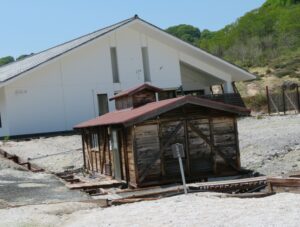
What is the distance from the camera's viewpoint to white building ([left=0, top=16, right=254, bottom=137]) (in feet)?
111

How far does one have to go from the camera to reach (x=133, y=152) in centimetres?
1712

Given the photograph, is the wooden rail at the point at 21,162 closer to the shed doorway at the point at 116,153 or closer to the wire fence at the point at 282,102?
the shed doorway at the point at 116,153

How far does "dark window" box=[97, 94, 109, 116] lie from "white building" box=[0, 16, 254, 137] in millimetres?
63

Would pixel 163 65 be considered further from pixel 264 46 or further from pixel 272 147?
pixel 264 46

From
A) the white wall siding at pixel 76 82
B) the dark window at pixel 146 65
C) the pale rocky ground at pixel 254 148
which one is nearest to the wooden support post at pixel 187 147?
the pale rocky ground at pixel 254 148

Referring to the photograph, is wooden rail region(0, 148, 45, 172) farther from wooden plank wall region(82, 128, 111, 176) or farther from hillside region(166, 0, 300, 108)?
hillside region(166, 0, 300, 108)

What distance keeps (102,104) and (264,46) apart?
54415mm

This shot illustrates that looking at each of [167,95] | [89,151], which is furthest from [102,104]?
[89,151]

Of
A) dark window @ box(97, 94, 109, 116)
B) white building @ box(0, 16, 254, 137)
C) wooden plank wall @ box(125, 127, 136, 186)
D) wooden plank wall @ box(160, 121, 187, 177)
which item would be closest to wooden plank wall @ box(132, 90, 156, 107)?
wooden plank wall @ box(125, 127, 136, 186)

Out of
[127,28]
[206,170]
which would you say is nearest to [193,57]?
[127,28]

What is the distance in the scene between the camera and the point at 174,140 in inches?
695

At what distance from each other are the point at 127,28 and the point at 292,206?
2831 cm

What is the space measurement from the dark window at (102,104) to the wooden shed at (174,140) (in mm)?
17275

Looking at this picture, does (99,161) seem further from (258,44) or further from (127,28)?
(258,44)
